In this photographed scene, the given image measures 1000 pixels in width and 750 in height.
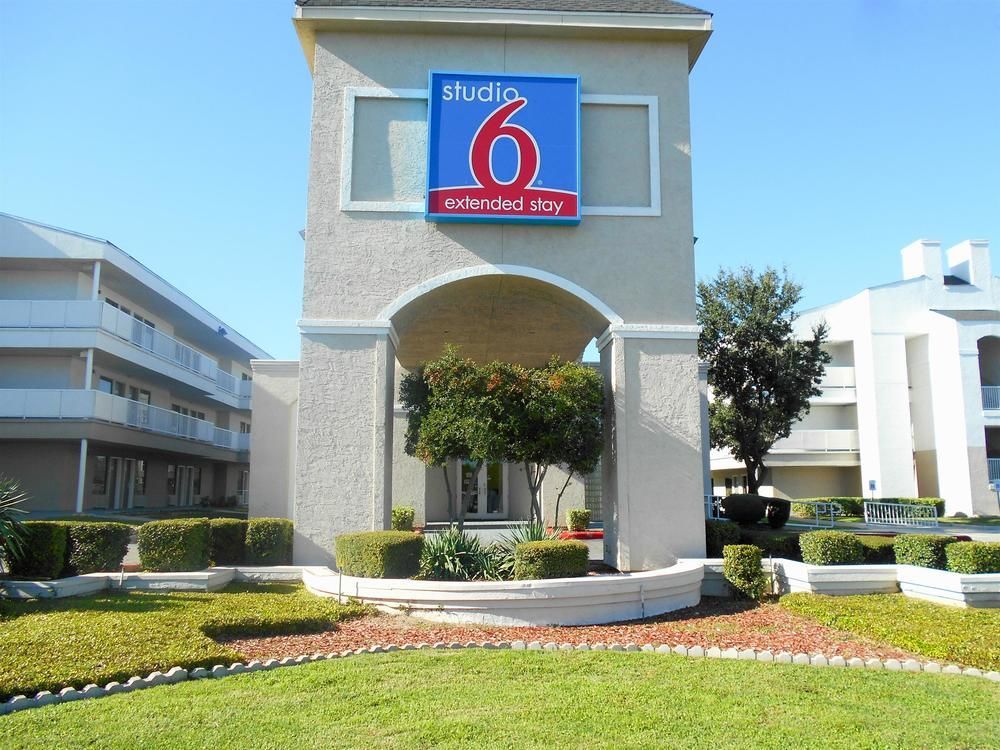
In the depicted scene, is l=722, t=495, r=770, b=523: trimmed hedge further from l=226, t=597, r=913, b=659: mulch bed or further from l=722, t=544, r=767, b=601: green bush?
l=226, t=597, r=913, b=659: mulch bed

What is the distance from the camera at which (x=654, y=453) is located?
1337 centimetres

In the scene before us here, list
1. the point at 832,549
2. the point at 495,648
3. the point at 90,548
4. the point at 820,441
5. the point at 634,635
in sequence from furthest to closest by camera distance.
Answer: the point at 820,441
the point at 832,549
the point at 90,548
the point at 634,635
the point at 495,648

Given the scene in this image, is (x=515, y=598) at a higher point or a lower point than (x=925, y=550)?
lower

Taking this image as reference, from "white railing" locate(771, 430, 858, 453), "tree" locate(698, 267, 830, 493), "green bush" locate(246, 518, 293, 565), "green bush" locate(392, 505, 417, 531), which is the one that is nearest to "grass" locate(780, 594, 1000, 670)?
"green bush" locate(246, 518, 293, 565)

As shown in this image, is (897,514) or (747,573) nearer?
(747,573)

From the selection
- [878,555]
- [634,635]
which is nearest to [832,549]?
[878,555]

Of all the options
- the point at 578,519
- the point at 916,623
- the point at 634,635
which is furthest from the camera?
the point at 578,519

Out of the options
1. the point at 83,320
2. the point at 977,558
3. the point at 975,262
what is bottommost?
the point at 977,558

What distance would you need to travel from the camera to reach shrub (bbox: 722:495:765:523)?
21516mm

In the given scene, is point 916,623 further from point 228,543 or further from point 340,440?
point 228,543

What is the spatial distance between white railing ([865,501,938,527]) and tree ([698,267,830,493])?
4.93 m

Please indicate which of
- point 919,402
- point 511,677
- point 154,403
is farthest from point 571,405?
point 919,402

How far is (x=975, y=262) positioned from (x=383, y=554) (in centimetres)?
3708

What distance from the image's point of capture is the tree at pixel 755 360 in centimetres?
2495
